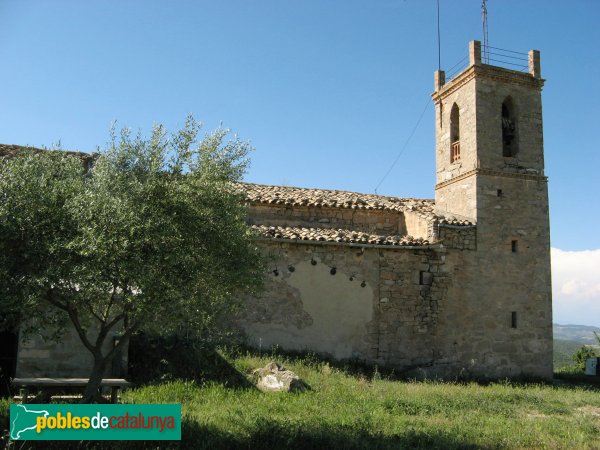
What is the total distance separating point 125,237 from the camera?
636 centimetres

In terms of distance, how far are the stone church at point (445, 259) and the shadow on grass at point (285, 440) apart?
20.5 feet

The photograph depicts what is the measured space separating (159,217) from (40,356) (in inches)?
216

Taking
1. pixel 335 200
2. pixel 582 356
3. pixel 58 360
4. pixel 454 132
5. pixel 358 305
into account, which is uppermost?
pixel 454 132

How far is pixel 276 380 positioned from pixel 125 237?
561 centimetres

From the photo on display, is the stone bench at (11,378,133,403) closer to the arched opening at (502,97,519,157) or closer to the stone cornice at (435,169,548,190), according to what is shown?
the stone cornice at (435,169,548,190)

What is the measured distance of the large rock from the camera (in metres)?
10.5

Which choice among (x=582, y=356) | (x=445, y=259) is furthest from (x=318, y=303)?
(x=582, y=356)

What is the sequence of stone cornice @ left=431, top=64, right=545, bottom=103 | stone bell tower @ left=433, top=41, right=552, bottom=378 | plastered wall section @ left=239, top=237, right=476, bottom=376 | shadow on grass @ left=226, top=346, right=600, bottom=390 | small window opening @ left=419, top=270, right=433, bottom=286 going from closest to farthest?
shadow on grass @ left=226, top=346, right=600, bottom=390, plastered wall section @ left=239, top=237, right=476, bottom=376, small window opening @ left=419, top=270, right=433, bottom=286, stone bell tower @ left=433, top=41, right=552, bottom=378, stone cornice @ left=431, top=64, right=545, bottom=103

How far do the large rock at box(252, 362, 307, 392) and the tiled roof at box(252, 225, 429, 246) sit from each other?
157 inches

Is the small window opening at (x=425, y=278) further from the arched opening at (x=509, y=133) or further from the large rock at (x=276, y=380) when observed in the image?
the large rock at (x=276, y=380)

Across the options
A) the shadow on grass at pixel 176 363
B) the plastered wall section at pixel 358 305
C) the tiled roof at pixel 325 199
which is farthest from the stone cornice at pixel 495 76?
the shadow on grass at pixel 176 363

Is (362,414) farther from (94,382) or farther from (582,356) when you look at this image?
(582,356)

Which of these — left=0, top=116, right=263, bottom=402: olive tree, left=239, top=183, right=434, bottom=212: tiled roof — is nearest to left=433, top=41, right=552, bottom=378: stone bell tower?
left=239, top=183, right=434, bottom=212: tiled roof

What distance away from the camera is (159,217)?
6.80 meters
